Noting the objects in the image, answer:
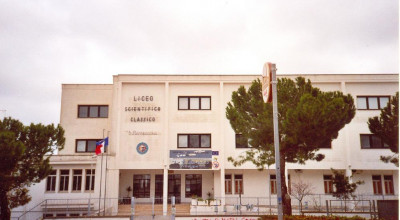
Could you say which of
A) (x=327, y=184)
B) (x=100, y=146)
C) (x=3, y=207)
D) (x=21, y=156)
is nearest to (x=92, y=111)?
(x=100, y=146)

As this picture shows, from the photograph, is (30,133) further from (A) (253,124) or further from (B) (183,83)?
(B) (183,83)

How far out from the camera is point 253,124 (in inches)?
674

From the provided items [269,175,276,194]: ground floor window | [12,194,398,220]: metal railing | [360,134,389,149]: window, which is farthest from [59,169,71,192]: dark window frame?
[360,134,389,149]: window

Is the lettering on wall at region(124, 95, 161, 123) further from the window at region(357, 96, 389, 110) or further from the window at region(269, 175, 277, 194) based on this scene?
the window at region(357, 96, 389, 110)

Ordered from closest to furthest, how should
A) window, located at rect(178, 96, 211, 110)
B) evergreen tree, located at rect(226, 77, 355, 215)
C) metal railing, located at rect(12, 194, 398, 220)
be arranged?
1. evergreen tree, located at rect(226, 77, 355, 215)
2. metal railing, located at rect(12, 194, 398, 220)
3. window, located at rect(178, 96, 211, 110)

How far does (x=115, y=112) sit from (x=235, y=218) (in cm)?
1349

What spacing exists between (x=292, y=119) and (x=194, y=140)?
51.2 feet

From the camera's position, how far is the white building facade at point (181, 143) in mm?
29719

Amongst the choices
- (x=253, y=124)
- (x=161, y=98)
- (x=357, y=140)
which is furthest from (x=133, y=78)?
(x=357, y=140)

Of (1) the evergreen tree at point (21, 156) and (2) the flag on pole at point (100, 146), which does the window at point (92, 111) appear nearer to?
(2) the flag on pole at point (100, 146)

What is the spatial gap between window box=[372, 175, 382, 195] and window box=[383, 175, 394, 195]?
452 millimetres

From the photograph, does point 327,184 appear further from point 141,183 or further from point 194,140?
point 141,183

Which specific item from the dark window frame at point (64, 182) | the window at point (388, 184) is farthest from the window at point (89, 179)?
the window at point (388, 184)

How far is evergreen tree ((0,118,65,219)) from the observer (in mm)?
17438
